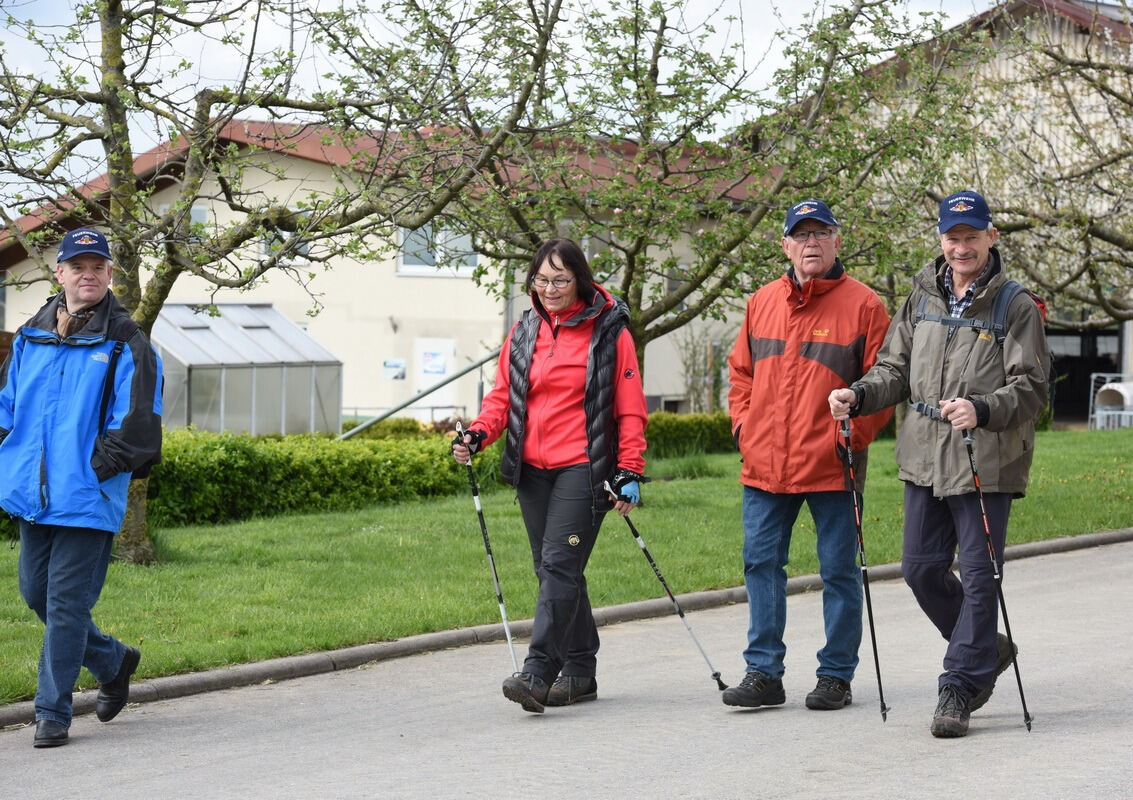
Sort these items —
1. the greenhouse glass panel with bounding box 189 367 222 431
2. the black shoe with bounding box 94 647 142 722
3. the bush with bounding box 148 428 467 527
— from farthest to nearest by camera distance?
the greenhouse glass panel with bounding box 189 367 222 431
the bush with bounding box 148 428 467 527
the black shoe with bounding box 94 647 142 722

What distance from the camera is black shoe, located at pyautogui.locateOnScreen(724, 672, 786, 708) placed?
6.90 m

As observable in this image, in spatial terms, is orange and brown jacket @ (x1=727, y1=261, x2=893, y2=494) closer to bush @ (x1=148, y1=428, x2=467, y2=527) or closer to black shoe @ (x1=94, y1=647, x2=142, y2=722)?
black shoe @ (x1=94, y1=647, x2=142, y2=722)

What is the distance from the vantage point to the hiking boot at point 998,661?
6.42m

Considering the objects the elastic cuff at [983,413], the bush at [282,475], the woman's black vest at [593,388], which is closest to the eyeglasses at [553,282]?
the woman's black vest at [593,388]

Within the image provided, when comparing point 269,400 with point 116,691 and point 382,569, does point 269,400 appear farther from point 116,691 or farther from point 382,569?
point 116,691

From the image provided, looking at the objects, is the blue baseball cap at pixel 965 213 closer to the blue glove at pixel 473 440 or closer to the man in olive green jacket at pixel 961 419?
the man in olive green jacket at pixel 961 419

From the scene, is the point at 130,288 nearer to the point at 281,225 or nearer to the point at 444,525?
the point at 281,225

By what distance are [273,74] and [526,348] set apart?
3838 mm

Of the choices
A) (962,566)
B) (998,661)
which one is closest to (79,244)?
(962,566)

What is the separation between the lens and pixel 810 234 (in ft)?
22.8

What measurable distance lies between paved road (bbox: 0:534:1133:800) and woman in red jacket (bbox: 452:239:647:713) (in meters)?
0.38

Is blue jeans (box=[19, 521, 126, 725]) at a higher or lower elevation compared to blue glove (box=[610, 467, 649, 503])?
lower

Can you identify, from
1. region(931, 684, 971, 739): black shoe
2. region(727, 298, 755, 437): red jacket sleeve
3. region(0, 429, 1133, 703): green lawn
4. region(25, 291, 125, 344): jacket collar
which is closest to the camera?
region(931, 684, 971, 739): black shoe

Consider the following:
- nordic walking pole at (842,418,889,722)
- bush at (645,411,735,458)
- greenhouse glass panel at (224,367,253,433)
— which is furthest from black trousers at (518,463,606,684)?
bush at (645,411,735,458)
